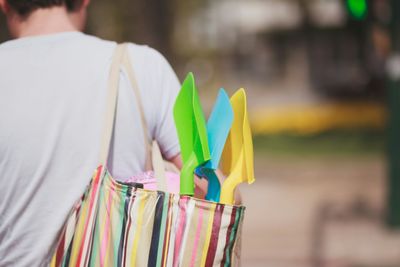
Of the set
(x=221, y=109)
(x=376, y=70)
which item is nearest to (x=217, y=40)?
(x=376, y=70)

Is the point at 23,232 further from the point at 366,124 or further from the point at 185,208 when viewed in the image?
the point at 366,124

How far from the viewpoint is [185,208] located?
1841mm

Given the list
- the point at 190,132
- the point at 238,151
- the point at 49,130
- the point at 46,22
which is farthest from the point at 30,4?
the point at 238,151

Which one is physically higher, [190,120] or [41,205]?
[190,120]

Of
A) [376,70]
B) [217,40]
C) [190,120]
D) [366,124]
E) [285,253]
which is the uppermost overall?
[217,40]

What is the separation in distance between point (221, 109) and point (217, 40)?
3609 centimetres

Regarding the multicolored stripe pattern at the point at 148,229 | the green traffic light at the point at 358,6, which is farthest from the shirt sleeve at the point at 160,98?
the green traffic light at the point at 358,6

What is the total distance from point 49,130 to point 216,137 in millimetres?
424

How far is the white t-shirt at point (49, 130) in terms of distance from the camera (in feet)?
6.44

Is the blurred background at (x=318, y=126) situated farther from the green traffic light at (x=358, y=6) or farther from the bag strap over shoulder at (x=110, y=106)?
the bag strap over shoulder at (x=110, y=106)

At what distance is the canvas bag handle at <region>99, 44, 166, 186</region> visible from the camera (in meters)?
1.94

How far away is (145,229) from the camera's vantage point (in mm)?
1854

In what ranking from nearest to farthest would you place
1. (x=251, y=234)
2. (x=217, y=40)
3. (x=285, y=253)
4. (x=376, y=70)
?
(x=285, y=253) < (x=251, y=234) < (x=376, y=70) < (x=217, y=40)

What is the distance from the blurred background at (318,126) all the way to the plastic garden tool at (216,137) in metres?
2.44
